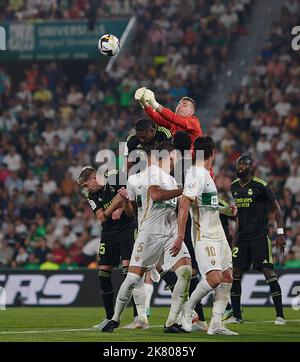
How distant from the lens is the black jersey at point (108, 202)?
51.4ft

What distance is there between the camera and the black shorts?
15.7 metres

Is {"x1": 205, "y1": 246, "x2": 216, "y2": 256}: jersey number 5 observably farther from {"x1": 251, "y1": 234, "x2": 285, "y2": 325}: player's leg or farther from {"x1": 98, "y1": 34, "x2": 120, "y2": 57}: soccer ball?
{"x1": 98, "y1": 34, "x2": 120, "y2": 57}: soccer ball

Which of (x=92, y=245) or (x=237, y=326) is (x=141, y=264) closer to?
(x=237, y=326)

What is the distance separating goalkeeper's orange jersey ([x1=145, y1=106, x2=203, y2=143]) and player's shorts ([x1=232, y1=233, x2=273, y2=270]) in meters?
2.31

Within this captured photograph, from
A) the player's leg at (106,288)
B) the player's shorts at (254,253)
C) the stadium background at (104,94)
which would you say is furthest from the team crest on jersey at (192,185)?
the stadium background at (104,94)

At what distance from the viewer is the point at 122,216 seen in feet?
52.0

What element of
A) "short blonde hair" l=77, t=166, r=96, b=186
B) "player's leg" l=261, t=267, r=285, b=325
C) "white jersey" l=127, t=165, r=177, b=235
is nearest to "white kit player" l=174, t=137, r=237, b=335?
"white jersey" l=127, t=165, r=177, b=235

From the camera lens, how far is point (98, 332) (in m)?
14.4

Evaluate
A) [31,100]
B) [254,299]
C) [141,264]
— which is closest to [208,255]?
[141,264]

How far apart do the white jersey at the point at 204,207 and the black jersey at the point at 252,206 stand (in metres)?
2.74

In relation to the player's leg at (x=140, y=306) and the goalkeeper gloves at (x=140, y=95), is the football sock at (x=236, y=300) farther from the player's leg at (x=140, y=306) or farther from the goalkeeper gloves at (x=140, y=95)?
the goalkeeper gloves at (x=140, y=95)

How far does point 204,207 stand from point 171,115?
4.99 feet

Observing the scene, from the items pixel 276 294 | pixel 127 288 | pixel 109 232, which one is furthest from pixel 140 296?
pixel 276 294

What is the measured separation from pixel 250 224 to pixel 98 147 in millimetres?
12422
